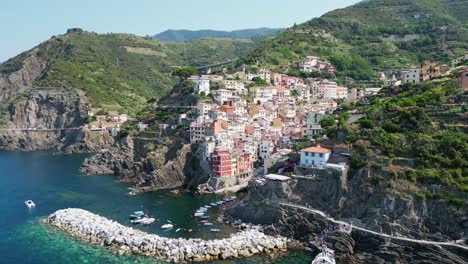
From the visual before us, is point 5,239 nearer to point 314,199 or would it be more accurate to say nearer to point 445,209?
point 314,199

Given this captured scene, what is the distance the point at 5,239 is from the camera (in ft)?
124

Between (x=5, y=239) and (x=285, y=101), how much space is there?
49.3m

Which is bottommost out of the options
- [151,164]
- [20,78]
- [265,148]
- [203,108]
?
[151,164]

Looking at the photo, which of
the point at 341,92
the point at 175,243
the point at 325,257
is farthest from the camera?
the point at 341,92

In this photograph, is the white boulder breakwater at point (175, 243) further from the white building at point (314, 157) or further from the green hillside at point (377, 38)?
the green hillside at point (377, 38)

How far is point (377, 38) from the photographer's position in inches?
4144

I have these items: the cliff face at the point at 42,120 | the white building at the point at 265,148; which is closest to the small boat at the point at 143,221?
the white building at the point at 265,148

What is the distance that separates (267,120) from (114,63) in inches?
3381

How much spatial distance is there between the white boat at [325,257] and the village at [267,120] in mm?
7218

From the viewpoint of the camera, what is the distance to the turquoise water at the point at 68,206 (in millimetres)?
33812

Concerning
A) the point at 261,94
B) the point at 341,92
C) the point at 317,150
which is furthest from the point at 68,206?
the point at 341,92

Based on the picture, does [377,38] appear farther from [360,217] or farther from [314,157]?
[360,217]

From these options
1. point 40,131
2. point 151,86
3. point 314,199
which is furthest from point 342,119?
point 151,86

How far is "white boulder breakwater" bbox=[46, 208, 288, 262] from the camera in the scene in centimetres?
3353
